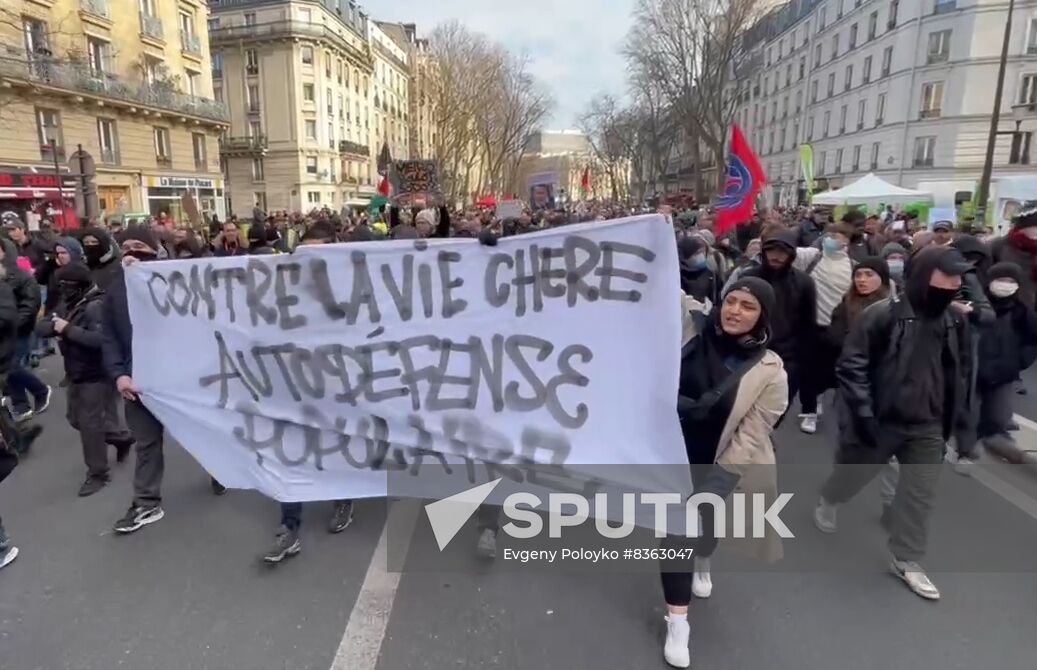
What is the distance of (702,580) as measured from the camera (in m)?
3.05

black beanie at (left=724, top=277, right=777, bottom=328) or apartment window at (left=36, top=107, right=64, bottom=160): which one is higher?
apartment window at (left=36, top=107, right=64, bottom=160)

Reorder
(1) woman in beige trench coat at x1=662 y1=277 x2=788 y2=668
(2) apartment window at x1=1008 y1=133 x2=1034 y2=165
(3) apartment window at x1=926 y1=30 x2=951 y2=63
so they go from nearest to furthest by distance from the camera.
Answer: (1) woman in beige trench coat at x1=662 y1=277 x2=788 y2=668 < (2) apartment window at x1=1008 y1=133 x2=1034 y2=165 < (3) apartment window at x1=926 y1=30 x2=951 y2=63

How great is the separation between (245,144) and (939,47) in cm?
4701

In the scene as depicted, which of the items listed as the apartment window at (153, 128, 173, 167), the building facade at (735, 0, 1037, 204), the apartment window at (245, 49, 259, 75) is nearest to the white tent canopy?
the building facade at (735, 0, 1037, 204)

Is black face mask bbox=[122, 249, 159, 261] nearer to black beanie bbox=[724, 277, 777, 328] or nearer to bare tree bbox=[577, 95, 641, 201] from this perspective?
black beanie bbox=[724, 277, 777, 328]

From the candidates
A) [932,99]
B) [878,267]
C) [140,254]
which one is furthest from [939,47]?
[140,254]

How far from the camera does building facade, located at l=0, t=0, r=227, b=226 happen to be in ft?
71.4

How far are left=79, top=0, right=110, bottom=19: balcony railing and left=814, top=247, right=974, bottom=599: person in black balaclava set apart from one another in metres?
32.2

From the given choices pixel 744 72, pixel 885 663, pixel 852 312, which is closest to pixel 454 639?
pixel 885 663

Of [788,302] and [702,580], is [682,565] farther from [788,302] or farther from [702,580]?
[788,302]

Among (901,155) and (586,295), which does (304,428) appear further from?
(901,155)

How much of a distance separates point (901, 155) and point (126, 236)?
45500 millimetres

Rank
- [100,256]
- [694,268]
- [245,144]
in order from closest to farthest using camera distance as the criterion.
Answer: [100,256] < [694,268] < [245,144]

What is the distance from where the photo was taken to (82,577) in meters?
3.19
